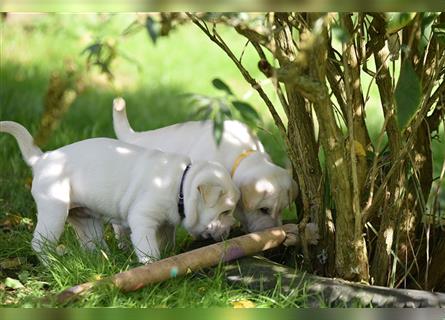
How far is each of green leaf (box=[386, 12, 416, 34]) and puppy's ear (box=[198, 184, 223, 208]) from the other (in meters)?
1.19

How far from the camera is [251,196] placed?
160 inches

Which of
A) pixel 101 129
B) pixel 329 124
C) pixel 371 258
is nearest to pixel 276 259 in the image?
pixel 371 258

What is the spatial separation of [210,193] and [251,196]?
34 centimetres

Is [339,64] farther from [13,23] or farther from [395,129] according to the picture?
[13,23]

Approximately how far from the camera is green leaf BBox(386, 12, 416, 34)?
2506 mm

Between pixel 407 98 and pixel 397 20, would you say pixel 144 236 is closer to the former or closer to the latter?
pixel 407 98

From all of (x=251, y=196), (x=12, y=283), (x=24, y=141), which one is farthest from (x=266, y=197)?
(x=12, y=283)

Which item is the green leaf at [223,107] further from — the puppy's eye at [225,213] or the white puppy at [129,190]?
the puppy's eye at [225,213]

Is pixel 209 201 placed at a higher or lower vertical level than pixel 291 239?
higher

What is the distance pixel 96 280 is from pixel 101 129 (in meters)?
2.87

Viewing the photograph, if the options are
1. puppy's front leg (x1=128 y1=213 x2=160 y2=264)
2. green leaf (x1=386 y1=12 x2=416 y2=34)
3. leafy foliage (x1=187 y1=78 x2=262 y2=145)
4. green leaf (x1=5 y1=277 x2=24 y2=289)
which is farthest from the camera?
puppy's front leg (x1=128 y1=213 x2=160 y2=264)

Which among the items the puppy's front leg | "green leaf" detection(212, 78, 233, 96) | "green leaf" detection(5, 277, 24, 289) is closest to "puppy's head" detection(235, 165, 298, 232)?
the puppy's front leg

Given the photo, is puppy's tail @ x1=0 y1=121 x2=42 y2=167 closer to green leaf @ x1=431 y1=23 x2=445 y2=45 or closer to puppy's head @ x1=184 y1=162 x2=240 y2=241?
puppy's head @ x1=184 y1=162 x2=240 y2=241

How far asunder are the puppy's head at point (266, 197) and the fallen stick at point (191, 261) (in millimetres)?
265
